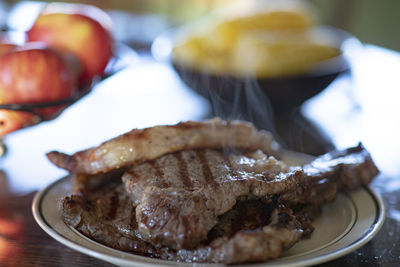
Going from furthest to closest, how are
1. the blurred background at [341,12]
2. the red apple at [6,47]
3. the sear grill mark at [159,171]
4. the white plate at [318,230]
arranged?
1. the blurred background at [341,12]
2. the red apple at [6,47]
3. the sear grill mark at [159,171]
4. the white plate at [318,230]

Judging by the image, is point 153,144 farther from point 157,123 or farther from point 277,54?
point 277,54

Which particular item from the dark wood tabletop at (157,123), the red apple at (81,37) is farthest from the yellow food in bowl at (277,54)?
the red apple at (81,37)

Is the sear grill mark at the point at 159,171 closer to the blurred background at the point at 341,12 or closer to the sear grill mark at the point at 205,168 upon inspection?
the sear grill mark at the point at 205,168

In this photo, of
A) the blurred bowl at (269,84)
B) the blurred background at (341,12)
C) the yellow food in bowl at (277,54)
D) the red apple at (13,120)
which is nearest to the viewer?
the red apple at (13,120)

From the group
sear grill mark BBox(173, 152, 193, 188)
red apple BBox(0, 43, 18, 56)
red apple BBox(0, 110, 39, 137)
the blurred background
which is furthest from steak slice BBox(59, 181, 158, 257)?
the blurred background

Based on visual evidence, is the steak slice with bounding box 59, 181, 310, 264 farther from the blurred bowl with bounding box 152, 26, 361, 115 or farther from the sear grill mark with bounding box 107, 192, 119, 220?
the blurred bowl with bounding box 152, 26, 361, 115


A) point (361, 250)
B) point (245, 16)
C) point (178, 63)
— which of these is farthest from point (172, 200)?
point (245, 16)

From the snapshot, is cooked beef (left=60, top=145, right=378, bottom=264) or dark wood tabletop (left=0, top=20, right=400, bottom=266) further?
dark wood tabletop (left=0, top=20, right=400, bottom=266)
